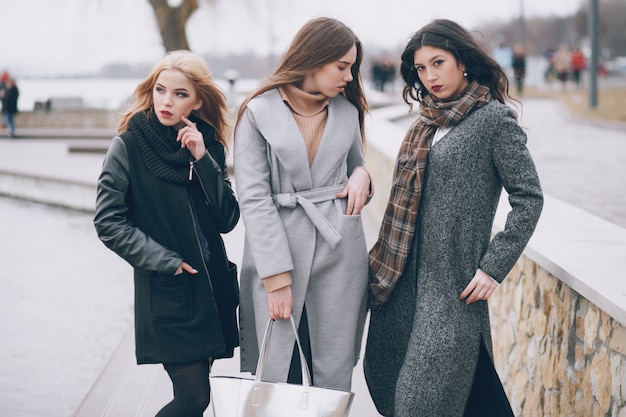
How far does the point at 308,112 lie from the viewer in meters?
2.68

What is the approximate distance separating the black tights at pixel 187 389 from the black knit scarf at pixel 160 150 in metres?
0.66

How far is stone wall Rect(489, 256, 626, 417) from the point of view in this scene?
244cm

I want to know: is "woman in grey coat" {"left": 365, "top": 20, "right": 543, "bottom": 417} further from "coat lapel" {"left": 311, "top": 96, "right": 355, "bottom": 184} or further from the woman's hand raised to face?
the woman's hand raised to face

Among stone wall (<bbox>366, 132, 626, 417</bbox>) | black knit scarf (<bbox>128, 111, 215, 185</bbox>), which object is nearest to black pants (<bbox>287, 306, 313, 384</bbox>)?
black knit scarf (<bbox>128, 111, 215, 185</bbox>)

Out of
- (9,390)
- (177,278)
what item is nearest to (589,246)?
(177,278)

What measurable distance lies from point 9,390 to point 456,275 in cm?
307

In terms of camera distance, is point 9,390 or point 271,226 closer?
point 271,226

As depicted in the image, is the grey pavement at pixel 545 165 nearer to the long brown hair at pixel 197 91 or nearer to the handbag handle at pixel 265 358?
the handbag handle at pixel 265 358

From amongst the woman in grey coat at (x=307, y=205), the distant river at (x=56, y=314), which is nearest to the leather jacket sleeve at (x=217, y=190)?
the woman in grey coat at (x=307, y=205)

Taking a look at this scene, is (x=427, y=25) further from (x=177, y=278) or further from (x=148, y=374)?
(x=148, y=374)

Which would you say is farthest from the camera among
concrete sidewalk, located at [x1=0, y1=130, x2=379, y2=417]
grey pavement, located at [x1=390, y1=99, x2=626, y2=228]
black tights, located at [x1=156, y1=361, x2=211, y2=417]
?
grey pavement, located at [x1=390, y1=99, x2=626, y2=228]

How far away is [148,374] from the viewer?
4.55 meters

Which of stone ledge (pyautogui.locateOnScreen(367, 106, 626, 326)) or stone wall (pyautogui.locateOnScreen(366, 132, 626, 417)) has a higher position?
stone ledge (pyautogui.locateOnScreen(367, 106, 626, 326))

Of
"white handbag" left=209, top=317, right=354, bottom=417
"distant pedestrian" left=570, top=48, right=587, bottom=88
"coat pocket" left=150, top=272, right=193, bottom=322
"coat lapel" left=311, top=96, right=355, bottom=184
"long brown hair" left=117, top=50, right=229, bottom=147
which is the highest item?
"long brown hair" left=117, top=50, right=229, bottom=147
